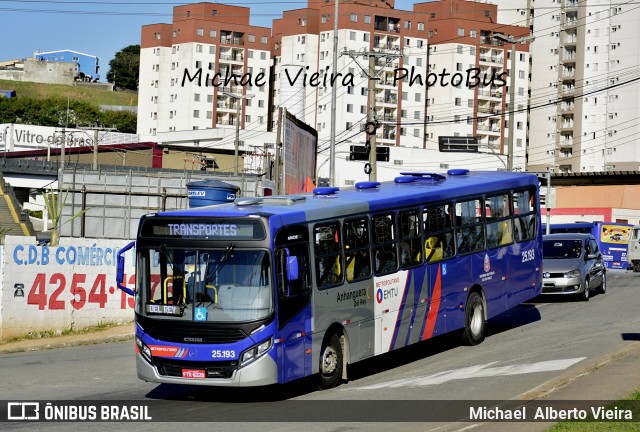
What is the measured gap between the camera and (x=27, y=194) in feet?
295

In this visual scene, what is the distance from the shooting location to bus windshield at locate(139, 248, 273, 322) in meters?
13.5

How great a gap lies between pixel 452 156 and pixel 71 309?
8177 cm

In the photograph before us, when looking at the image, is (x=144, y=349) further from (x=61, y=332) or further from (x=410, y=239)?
(x=61, y=332)

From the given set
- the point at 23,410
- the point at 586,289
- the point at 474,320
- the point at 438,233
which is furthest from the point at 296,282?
the point at 586,289

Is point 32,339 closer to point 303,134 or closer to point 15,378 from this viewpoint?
point 15,378

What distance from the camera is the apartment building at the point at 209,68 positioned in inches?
5064

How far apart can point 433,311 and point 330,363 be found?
145 inches

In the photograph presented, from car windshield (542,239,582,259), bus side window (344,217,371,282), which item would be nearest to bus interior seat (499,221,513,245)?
bus side window (344,217,371,282)

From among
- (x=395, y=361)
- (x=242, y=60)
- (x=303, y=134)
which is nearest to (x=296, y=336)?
(x=395, y=361)

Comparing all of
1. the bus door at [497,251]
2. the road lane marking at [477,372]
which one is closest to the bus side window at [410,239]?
the road lane marking at [477,372]

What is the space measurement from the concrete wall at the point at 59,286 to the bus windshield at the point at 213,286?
9.66 m

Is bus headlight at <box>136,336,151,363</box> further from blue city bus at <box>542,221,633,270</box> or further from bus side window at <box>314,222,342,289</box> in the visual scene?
blue city bus at <box>542,221,633,270</box>

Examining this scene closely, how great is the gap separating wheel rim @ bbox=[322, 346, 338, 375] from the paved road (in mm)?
327

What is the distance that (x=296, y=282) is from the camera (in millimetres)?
14086
